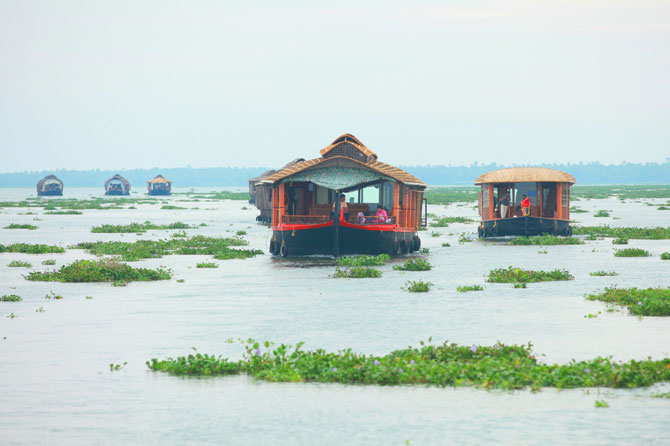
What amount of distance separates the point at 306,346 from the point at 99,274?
456 inches

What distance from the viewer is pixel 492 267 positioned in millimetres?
28844

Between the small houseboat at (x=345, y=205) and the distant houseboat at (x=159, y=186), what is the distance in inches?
4276

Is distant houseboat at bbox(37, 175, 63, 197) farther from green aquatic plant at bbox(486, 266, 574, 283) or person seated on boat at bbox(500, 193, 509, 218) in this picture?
green aquatic plant at bbox(486, 266, 574, 283)

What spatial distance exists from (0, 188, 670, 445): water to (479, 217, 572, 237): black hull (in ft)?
40.8

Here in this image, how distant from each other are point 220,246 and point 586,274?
1593 centimetres

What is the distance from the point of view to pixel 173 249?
3659 centimetres

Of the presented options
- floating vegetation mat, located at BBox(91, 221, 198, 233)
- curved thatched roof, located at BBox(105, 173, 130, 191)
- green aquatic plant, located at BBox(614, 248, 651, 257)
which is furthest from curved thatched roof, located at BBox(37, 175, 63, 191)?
green aquatic plant, located at BBox(614, 248, 651, 257)

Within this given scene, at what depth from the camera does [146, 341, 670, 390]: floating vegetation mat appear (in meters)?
11.9

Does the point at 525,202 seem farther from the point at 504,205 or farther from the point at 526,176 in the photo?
the point at 504,205

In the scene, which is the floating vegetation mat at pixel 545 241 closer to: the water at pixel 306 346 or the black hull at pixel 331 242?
the black hull at pixel 331 242

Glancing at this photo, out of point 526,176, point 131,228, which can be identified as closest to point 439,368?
Answer: point 526,176

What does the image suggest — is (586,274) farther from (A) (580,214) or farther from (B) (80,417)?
(A) (580,214)

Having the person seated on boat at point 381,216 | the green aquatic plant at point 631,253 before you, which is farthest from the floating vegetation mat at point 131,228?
the green aquatic plant at point 631,253

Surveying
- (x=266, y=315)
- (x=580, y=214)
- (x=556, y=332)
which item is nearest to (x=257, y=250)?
(x=266, y=315)
